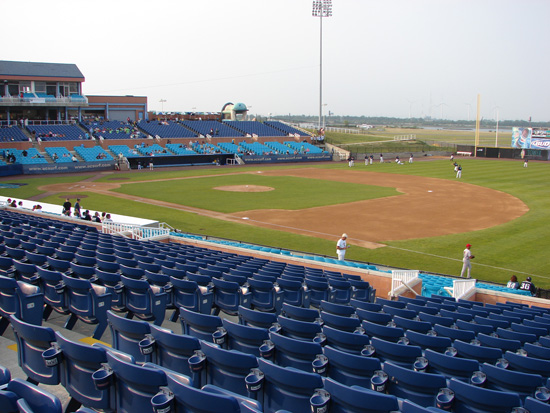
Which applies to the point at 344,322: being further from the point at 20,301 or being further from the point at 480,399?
the point at 20,301

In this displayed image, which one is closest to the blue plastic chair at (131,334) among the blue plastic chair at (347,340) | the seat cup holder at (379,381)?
the blue plastic chair at (347,340)

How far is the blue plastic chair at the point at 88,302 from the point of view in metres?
7.64

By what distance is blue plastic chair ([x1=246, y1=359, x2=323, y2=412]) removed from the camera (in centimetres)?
457

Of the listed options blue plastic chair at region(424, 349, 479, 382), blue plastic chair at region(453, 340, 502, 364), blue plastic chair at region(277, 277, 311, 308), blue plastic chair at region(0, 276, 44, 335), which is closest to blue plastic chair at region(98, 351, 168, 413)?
blue plastic chair at region(0, 276, 44, 335)

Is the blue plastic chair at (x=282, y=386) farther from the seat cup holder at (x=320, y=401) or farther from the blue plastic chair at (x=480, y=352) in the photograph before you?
the blue plastic chair at (x=480, y=352)

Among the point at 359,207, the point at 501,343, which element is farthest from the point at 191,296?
the point at 359,207

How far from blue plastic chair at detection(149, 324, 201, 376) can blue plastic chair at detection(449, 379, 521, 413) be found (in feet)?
8.93

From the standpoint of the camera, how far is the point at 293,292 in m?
10.3

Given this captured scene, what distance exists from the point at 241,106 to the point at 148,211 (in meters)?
63.0

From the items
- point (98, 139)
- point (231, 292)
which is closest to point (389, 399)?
point (231, 292)

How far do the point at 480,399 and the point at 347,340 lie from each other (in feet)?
6.70

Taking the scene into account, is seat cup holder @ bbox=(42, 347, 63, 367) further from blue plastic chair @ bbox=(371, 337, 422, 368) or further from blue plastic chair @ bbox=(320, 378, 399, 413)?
blue plastic chair @ bbox=(371, 337, 422, 368)

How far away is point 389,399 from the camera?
4.12 m

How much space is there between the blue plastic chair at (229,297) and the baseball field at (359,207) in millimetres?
13292
